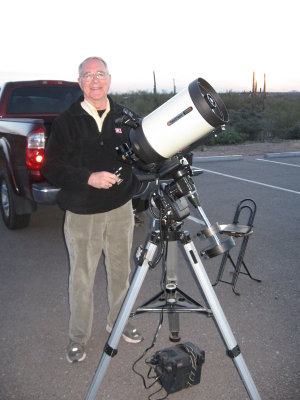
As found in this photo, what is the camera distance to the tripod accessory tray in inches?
94.4

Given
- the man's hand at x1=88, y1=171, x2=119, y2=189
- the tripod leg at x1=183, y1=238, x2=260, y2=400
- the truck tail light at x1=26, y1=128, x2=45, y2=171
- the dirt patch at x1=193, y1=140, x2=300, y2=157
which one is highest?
the man's hand at x1=88, y1=171, x2=119, y2=189

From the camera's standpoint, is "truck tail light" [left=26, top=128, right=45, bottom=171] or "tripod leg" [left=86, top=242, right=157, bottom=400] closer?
"tripod leg" [left=86, top=242, right=157, bottom=400]

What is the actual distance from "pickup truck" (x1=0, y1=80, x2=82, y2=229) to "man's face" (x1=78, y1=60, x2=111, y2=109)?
1.93m

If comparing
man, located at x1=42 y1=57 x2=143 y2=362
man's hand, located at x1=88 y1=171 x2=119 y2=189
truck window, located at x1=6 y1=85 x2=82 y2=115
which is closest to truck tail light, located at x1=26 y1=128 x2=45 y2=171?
truck window, located at x1=6 y1=85 x2=82 y2=115

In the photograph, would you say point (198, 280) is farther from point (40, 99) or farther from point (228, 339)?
point (40, 99)

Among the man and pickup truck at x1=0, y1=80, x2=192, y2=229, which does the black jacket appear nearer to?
the man

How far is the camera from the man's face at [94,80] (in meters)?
2.51

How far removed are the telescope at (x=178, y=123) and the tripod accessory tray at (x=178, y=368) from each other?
3.74 ft

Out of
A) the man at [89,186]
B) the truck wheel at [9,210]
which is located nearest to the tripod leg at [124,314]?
the man at [89,186]

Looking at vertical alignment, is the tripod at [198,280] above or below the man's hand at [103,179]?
below

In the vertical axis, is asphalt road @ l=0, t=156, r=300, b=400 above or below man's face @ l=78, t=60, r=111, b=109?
below

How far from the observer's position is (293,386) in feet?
8.17

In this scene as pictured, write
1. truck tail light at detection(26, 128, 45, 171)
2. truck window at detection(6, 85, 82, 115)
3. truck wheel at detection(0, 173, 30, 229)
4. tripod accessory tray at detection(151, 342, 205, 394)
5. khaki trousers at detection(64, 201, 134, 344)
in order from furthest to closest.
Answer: truck window at detection(6, 85, 82, 115), truck wheel at detection(0, 173, 30, 229), truck tail light at detection(26, 128, 45, 171), khaki trousers at detection(64, 201, 134, 344), tripod accessory tray at detection(151, 342, 205, 394)

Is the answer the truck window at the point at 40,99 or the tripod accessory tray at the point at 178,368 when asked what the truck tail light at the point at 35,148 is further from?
the tripod accessory tray at the point at 178,368
